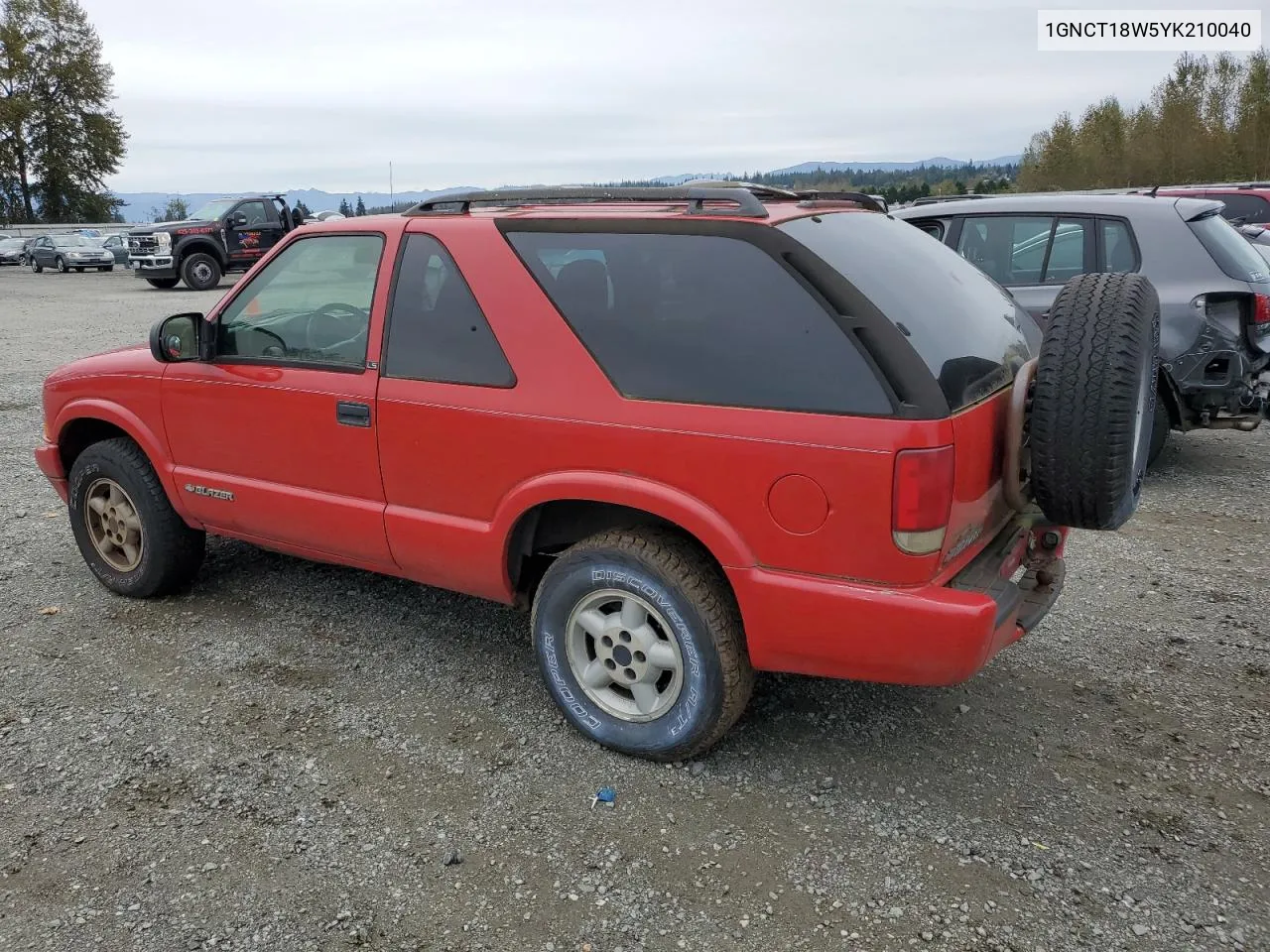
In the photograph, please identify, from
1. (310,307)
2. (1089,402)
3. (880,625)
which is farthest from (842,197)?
(310,307)

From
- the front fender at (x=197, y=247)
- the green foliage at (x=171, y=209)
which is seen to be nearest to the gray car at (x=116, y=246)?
the front fender at (x=197, y=247)

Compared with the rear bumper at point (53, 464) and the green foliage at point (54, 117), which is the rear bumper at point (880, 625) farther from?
the green foliage at point (54, 117)

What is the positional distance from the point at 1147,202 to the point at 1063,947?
5398 mm

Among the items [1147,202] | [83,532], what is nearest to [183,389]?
[83,532]

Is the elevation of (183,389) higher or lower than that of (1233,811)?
higher

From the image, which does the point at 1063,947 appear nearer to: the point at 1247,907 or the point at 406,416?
the point at 1247,907

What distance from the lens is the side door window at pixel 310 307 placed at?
3.70 m

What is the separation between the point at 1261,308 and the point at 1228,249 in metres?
0.47

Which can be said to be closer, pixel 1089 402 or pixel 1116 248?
pixel 1089 402

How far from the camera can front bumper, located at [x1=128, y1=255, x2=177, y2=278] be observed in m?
23.2

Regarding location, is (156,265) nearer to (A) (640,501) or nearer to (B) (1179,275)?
(B) (1179,275)

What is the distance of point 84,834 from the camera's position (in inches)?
115

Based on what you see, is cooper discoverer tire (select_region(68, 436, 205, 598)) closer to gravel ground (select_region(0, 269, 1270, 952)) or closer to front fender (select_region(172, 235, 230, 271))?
gravel ground (select_region(0, 269, 1270, 952))

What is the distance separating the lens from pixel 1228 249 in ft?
20.2
